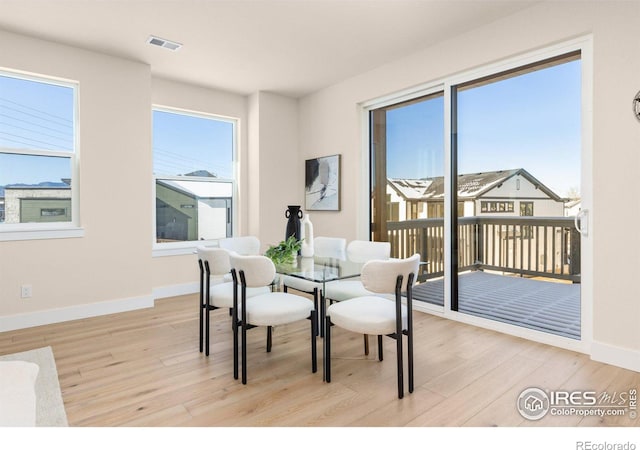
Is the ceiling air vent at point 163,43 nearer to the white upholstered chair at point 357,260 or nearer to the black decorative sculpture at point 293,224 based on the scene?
the black decorative sculpture at point 293,224

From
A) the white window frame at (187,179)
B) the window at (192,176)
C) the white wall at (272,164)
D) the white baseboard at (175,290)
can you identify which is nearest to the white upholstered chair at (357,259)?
the white wall at (272,164)

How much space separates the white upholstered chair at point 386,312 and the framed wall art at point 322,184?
8.63 feet

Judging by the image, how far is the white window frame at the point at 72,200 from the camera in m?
3.55

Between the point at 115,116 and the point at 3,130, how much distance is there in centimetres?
96

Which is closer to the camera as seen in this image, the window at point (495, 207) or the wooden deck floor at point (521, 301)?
the wooden deck floor at point (521, 301)

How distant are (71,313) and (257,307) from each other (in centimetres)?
248

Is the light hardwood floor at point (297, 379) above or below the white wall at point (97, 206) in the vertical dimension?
below

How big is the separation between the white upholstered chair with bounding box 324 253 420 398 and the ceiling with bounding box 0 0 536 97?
7.04 ft

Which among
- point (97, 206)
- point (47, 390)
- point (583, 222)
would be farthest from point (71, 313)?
point (583, 222)

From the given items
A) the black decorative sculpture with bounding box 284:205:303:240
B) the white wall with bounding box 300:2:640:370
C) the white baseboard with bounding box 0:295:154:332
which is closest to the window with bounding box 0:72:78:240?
the white baseboard with bounding box 0:295:154:332

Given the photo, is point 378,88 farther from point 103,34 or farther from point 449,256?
point 103,34

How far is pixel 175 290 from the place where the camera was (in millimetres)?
4801

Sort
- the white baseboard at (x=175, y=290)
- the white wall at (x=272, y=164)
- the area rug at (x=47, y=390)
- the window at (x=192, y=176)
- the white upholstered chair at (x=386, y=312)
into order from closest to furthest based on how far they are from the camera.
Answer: the area rug at (x=47, y=390)
the white upholstered chair at (x=386, y=312)
the white baseboard at (x=175, y=290)
the window at (x=192, y=176)
the white wall at (x=272, y=164)

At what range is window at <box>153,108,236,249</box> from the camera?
480 centimetres
